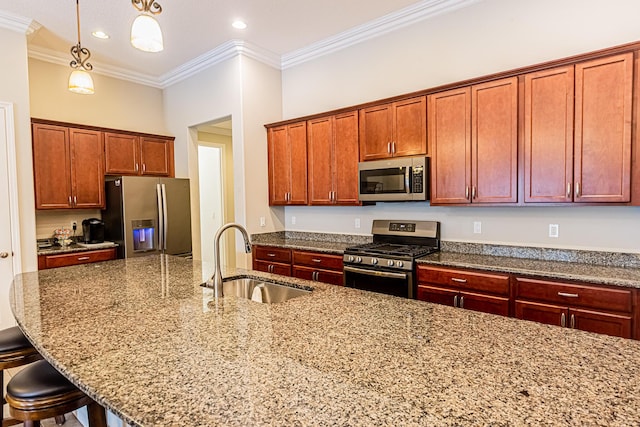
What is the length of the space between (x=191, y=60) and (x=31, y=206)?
2.48 meters

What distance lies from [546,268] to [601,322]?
44 cm

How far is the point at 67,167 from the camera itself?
162 inches

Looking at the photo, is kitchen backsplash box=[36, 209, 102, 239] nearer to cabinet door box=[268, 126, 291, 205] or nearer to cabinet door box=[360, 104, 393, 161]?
cabinet door box=[268, 126, 291, 205]

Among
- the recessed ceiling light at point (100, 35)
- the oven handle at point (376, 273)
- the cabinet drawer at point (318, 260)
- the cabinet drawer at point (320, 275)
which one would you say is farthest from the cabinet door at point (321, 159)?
the recessed ceiling light at point (100, 35)

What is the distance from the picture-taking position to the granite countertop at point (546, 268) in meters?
2.20

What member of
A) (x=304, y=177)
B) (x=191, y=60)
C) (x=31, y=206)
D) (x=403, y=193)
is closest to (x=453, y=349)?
(x=403, y=193)

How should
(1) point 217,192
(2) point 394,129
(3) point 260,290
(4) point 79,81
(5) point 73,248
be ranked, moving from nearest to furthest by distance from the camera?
(3) point 260,290, (4) point 79,81, (2) point 394,129, (5) point 73,248, (1) point 217,192

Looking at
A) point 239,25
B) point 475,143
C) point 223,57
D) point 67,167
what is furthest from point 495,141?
point 67,167

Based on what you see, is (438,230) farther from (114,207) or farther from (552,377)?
(114,207)

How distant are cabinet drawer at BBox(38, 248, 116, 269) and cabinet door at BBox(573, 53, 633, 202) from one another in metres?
4.65

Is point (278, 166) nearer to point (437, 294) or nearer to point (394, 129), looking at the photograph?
point (394, 129)

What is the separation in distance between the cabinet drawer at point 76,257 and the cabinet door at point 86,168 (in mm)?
605

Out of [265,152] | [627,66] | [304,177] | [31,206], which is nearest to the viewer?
[627,66]

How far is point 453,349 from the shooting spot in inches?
43.4
